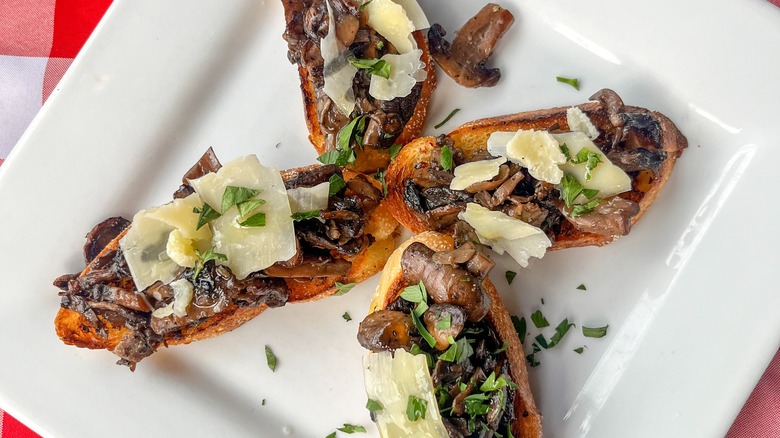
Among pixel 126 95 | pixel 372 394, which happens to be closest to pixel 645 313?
pixel 372 394

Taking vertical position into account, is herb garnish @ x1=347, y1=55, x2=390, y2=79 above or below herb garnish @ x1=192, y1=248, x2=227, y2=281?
above

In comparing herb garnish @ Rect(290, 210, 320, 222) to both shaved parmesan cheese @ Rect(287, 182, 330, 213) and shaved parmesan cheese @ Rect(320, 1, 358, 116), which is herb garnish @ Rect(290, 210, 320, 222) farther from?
shaved parmesan cheese @ Rect(320, 1, 358, 116)

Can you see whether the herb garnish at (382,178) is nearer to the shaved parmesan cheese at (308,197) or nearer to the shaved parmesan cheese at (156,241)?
the shaved parmesan cheese at (308,197)

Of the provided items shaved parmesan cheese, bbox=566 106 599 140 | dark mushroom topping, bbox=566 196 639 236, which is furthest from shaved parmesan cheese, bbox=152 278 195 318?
shaved parmesan cheese, bbox=566 106 599 140

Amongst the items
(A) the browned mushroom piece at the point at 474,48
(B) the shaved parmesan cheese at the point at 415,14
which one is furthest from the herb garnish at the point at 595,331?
(B) the shaved parmesan cheese at the point at 415,14

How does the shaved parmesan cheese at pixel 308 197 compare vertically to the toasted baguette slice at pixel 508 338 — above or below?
above

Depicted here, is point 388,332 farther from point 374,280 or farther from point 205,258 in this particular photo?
point 205,258
